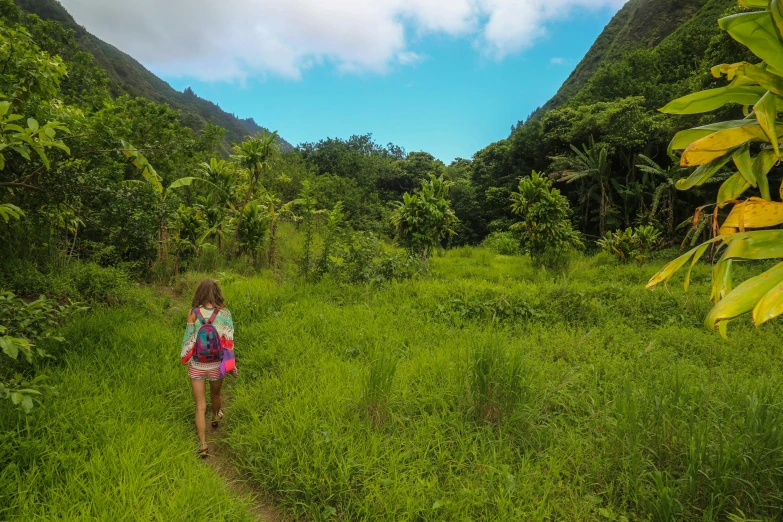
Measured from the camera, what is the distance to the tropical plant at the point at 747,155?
1.09 meters

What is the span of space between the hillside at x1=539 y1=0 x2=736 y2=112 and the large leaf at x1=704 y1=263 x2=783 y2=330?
27945 millimetres

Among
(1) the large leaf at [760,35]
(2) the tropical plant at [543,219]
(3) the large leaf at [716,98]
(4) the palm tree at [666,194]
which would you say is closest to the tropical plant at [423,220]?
(2) the tropical plant at [543,219]

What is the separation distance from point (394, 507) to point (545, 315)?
380 cm

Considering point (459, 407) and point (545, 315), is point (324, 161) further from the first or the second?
point (459, 407)

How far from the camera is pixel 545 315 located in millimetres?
5297

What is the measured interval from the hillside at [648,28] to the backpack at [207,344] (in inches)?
1117

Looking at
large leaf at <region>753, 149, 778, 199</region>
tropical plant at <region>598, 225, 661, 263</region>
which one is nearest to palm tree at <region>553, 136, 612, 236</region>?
tropical plant at <region>598, 225, 661, 263</region>

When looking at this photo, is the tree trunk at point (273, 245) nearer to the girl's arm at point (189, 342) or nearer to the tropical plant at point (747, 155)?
the girl's arm at point (189, 342)

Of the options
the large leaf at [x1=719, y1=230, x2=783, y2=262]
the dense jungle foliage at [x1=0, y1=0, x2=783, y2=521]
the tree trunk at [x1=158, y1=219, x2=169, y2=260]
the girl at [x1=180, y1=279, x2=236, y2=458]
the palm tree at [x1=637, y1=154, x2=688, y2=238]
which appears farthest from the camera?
the palm tree at [x1=637, y1=154, x2=688, y2=238]

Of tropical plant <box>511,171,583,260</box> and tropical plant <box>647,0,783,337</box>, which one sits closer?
tropical plant <box>647,0,783,337</box>

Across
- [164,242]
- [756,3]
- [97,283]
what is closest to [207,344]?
[97,283]

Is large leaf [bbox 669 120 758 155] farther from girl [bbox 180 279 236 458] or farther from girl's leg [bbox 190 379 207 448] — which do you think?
girl's leg [bbox 190 379 207 448]

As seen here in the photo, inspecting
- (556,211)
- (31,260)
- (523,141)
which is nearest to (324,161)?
(523,141)

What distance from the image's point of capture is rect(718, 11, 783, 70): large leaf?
1.14 m
